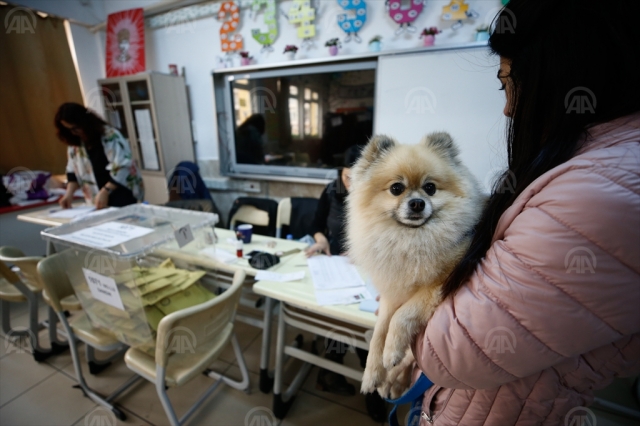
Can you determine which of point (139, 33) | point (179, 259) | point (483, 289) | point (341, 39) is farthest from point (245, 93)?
point (483, 289)

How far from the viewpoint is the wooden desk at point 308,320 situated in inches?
48.6

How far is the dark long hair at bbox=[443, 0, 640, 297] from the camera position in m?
0.47

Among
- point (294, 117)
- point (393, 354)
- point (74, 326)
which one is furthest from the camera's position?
point (294, 117)

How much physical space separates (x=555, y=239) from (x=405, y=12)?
2766 millimetres

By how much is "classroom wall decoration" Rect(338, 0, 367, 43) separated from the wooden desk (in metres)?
2.31

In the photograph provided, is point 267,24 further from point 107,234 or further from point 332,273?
point 332,273

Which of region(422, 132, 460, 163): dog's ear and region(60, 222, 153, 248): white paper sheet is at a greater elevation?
region(422, 132, 460, 163): dog's ear

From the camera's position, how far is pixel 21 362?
6.95 feet

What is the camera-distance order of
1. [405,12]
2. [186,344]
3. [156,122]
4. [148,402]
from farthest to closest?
[156,122] → [405,12] → [148,402] → [186,344]

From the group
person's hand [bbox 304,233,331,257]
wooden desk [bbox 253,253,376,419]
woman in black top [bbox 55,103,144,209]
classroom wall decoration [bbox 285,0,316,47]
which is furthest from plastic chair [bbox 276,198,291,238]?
classroom wall decoration [bbox 285,0,316,47]

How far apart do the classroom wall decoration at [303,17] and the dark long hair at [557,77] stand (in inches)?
107

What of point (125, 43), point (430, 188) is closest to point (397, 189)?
point (430, 188)

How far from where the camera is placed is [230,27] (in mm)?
3141

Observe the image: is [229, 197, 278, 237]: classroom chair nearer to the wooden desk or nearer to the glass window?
the glass window
